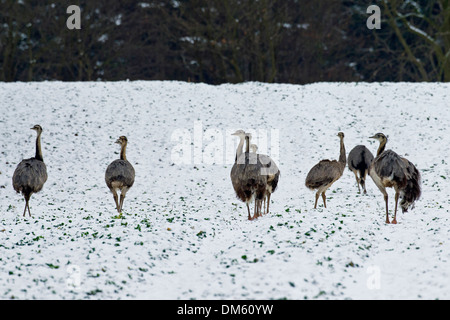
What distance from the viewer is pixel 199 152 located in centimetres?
2702

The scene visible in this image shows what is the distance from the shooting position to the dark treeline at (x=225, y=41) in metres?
43.6

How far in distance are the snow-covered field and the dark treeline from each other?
35.6 ft

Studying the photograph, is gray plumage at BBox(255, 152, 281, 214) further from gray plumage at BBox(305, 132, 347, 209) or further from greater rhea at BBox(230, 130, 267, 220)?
gray plumage at BBox(305, 132, 347, 209)

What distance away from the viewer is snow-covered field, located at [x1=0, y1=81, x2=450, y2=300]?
10445mm

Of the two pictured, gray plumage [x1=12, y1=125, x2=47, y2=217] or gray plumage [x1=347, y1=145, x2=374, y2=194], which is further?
gray plumage [x1=347, y1=145, x2=374, y2=194]

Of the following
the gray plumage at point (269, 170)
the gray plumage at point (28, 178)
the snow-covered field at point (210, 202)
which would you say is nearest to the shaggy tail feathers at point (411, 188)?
the snow-covered field at point (210, 202)

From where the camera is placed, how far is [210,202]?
2045 cm

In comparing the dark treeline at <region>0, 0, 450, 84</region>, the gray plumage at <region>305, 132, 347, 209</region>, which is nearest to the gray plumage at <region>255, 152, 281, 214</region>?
the gray plumage at <region>305, 132, 347, 209</region>

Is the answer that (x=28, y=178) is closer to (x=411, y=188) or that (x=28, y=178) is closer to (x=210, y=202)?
(x=210, y=202)

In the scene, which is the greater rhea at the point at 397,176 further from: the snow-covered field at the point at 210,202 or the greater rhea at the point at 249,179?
the greater rhea at the point at 249,179

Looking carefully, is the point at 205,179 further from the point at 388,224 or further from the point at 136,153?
the point at 388,224

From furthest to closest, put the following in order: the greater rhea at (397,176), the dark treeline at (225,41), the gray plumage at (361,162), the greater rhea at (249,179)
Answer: the dark treeline at (225,41) → the gray plumage at (361,162) → the greater rhea at (249,179) → the greater rhea at (397,176)

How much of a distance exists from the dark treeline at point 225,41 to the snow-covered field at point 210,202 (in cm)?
1086

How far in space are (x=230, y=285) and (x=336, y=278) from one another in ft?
6.07
